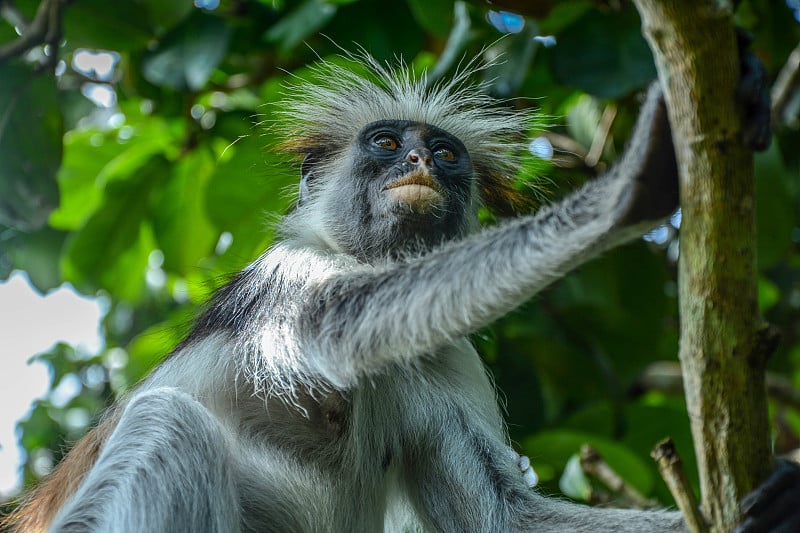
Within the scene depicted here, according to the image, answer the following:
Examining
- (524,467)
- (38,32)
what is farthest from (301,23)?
(524,467)

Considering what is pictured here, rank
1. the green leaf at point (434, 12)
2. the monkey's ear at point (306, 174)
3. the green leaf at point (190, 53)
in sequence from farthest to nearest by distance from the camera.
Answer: the green leaf at point (190, 53), the green leaf at point (434, 12), the monkey's ear at point (306, 174)

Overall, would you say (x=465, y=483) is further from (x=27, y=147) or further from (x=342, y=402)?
(x=27, y=147)

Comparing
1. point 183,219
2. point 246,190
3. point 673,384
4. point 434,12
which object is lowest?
point 673,384

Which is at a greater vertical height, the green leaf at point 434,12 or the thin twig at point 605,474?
the green leaf at point 434,12

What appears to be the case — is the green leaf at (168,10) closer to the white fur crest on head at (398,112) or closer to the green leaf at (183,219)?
the white fur crest on head at (398,112)

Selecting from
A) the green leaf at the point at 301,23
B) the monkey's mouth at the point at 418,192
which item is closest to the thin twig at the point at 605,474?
the monkey's mouth at the point at 418,192

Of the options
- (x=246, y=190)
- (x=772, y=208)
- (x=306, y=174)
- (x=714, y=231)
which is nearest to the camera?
(x=714, y=231)

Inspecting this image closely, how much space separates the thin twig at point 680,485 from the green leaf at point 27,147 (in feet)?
13.3

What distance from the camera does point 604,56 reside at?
17.6ft

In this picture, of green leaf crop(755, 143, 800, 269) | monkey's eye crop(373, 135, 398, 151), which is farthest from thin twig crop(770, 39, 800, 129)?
monkey's eye crop(373, 135, 398, 151)

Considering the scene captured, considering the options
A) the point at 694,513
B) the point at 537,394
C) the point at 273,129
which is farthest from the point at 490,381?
the point at 694,513

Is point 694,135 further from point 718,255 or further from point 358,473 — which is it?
point 358,473

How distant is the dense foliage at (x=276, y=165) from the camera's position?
5.54 m

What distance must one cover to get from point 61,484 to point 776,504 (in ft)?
9.96
